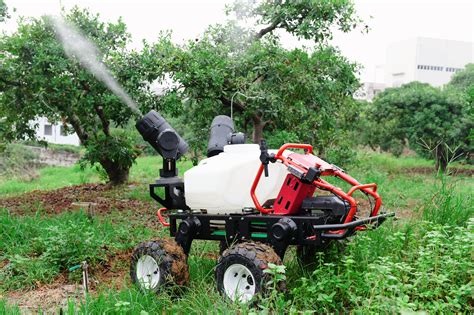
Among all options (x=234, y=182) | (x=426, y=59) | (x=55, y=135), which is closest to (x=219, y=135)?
(x=234, y=182)

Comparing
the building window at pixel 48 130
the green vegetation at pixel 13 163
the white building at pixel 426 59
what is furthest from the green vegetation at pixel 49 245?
the white building at pixel 426 59

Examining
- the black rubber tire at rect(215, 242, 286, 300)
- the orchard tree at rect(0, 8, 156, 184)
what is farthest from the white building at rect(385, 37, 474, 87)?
the black rubber tire at rect(215, 242, 286, 300)

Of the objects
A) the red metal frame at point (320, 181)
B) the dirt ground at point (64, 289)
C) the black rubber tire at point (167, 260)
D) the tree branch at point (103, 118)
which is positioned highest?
the tree branch at point (103, 118)

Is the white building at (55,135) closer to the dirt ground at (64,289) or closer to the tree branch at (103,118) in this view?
the tree branch at (103,118)

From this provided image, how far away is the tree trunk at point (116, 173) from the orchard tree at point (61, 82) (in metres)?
0.76

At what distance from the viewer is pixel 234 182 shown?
3.45 meters

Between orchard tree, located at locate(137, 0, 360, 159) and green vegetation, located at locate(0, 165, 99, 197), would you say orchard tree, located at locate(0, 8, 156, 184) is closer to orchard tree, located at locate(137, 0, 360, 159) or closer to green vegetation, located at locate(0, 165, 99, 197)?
orchard tree, located at locate(137, 0, 360, 159)

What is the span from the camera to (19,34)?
703 centimetres

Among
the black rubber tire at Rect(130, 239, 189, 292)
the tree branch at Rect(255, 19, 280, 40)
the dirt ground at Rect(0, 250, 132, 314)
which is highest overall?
the tree branch at Rect(255, 19, 280, 40)

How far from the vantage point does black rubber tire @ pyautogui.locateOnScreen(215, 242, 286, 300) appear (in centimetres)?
298

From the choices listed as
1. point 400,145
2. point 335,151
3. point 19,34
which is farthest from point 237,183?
point 400,145

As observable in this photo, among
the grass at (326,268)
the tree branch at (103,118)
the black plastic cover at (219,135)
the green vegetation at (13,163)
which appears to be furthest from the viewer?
the green vegetation at (13,163)

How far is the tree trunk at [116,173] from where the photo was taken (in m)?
9.03

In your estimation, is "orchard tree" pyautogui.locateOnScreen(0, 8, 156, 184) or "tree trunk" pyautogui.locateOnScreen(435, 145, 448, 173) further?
"orchard tree" pyautogui.locateOnScreen(0, 8, 156, 184)
